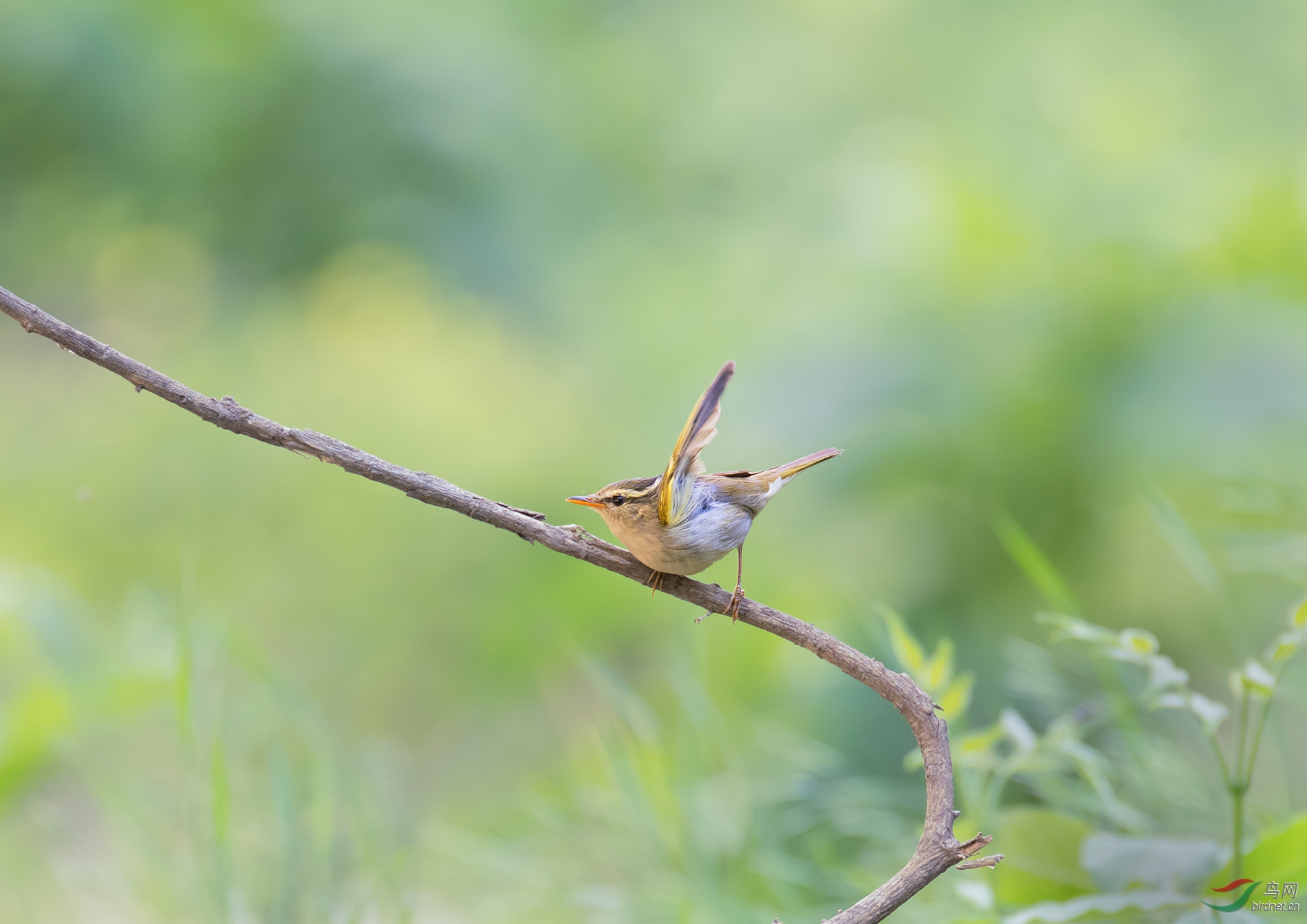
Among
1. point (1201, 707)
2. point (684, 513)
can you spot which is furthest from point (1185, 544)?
point (684, 513)

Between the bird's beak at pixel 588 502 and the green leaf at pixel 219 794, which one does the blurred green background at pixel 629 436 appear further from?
the bird's beak at pixel 588 502

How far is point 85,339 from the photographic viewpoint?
0.44m

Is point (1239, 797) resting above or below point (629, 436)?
below

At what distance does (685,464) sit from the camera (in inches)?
20.8

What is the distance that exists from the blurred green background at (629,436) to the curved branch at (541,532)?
0.12 metres

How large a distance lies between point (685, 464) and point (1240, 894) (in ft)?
1.33

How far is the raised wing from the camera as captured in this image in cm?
48

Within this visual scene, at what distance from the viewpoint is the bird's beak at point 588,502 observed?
57 cm

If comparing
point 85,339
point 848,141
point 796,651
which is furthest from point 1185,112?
point 85,339

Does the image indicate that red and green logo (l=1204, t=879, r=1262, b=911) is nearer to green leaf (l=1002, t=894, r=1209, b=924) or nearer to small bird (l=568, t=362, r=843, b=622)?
green leaf (l=1002, t=894, r=1209, b=924)

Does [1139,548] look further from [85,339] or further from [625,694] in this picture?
[85,339]

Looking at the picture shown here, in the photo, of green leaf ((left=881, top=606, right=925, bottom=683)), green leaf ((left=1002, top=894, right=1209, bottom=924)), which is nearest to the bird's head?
green leaf ((left=881, top=606, right=925, bottom=683))

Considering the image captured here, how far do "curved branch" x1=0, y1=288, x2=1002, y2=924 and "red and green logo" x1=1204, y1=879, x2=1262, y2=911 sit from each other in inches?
6.5

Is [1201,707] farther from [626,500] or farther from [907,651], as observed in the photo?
[626,500]
